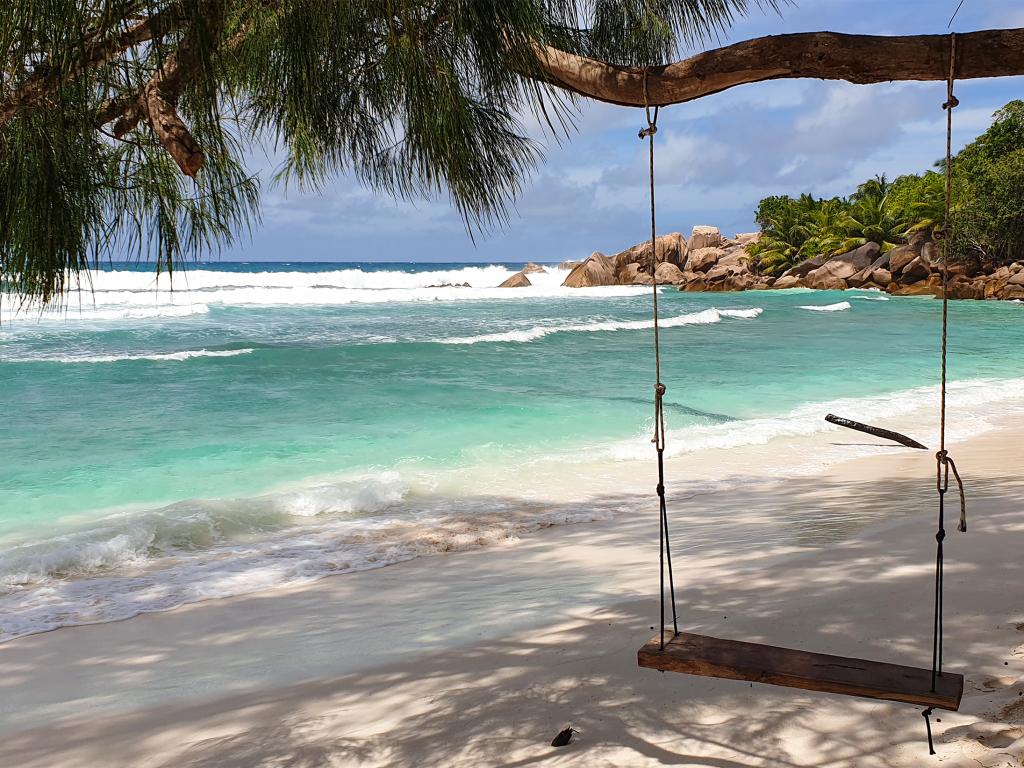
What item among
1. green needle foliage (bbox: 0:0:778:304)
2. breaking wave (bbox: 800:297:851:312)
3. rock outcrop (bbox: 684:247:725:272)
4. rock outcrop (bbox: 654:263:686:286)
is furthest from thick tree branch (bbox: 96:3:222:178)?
rock outcrop (bbox: 684:247:725:272)

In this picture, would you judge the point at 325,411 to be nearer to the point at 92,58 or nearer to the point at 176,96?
the point at 176,96

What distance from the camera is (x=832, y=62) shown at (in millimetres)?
2072

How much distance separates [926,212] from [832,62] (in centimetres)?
3229

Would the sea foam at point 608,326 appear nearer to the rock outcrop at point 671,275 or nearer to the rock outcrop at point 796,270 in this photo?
the rock outcrop at point 796,270

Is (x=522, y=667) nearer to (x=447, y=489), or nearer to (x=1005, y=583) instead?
(x=1005, y=583)

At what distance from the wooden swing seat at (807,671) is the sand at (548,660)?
0.24 meters

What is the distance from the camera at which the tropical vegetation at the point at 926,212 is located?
25.1 meters

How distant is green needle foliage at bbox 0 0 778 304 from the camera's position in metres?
2.31

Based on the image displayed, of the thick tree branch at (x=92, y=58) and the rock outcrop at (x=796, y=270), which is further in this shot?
the rock outcrop at (x=796, y=270)

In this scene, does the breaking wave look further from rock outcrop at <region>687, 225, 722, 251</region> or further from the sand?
the sand

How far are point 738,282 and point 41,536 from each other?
1271 inches

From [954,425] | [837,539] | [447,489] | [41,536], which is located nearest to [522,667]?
[837,539]

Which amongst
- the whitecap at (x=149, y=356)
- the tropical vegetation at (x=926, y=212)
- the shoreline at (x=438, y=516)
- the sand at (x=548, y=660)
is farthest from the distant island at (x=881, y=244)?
the sand at (x=548, y=660)

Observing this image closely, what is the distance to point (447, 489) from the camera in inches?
245
